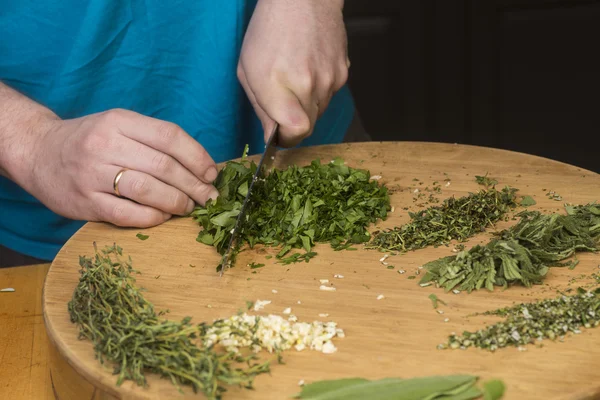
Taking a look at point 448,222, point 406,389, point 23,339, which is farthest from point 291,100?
point 406,389

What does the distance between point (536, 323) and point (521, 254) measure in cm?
23

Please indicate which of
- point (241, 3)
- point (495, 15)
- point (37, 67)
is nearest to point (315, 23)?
point (241, 3)

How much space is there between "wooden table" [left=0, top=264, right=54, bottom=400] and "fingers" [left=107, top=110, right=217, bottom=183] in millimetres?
519

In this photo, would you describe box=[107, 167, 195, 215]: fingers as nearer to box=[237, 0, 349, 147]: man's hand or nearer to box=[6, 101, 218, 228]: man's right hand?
box=[6, 101, 218, 228]: man's right hand

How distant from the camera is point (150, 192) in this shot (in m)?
1.85

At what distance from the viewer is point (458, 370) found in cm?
130

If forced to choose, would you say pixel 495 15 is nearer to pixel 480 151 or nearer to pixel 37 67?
pixel 480 151

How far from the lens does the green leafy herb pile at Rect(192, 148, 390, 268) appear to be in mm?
1819

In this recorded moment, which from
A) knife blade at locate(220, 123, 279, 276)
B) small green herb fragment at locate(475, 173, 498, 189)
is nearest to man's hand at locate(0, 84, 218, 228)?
knife blade at locate(220, 123, 279, 276)

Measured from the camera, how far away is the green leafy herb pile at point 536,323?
1.37 m

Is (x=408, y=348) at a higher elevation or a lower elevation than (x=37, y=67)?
lower

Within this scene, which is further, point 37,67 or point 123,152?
point 37,67

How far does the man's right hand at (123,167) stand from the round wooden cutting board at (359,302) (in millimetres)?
67

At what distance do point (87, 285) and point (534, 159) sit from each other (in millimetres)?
1424
